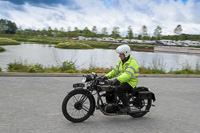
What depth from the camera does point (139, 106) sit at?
16.8ft

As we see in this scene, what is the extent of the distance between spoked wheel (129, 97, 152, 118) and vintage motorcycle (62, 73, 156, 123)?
0.02m

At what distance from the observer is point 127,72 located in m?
4.50

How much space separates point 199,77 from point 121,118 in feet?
30.8

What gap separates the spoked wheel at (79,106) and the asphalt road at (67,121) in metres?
0.16

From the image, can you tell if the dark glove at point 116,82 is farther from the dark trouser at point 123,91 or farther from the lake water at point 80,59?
the lake water at point 80,59

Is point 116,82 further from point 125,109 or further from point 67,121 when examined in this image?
point 67,121

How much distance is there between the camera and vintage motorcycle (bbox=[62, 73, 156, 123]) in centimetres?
444

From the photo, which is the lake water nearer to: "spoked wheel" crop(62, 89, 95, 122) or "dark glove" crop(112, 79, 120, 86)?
"spoked wheel" crop(62, 89, 95, 122)

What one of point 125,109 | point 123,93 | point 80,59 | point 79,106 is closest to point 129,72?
point 123,93

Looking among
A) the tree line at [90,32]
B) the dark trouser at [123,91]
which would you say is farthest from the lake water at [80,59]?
the tree line at [90,32]

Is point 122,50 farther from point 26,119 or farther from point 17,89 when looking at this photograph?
point 17,89

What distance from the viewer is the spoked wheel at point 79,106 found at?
4.43 metres

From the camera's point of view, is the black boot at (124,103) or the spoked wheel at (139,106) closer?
the black boot at (124,103)

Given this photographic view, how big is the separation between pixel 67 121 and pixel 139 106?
1.79m
